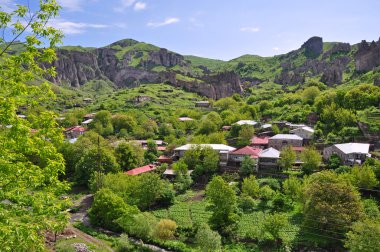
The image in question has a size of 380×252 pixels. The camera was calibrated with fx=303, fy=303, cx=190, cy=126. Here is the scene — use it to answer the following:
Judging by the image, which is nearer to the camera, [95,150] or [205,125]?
[95,150]

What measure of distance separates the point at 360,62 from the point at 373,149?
8474 centimetres

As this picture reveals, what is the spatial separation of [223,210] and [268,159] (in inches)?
845

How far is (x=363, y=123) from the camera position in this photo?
65188 millimetres

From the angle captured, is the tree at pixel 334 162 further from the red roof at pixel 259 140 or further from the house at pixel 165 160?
the house at pixel 165 160

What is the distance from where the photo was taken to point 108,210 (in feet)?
132

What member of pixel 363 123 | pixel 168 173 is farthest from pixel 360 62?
pixel 168 173

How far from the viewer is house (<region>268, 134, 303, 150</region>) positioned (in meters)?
65.9

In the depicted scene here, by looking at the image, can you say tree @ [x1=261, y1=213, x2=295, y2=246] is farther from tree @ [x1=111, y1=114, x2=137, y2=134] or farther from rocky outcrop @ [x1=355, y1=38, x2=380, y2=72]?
rocky outcrop @ [x1=355, y1=38, x2=380, y2=72]

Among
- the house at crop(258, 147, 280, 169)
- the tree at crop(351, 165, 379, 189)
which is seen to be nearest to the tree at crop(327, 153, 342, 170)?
the tree at crop(351, 165, 379, 189)

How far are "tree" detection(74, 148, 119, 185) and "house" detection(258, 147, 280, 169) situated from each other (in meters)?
26.9

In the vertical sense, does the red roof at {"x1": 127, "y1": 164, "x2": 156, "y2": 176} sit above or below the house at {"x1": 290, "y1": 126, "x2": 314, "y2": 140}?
below

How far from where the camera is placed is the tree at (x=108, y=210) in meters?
39.9

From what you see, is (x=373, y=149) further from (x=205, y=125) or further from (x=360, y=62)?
(x=360, y=62)

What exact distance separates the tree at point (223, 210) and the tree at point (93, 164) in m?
22.3
